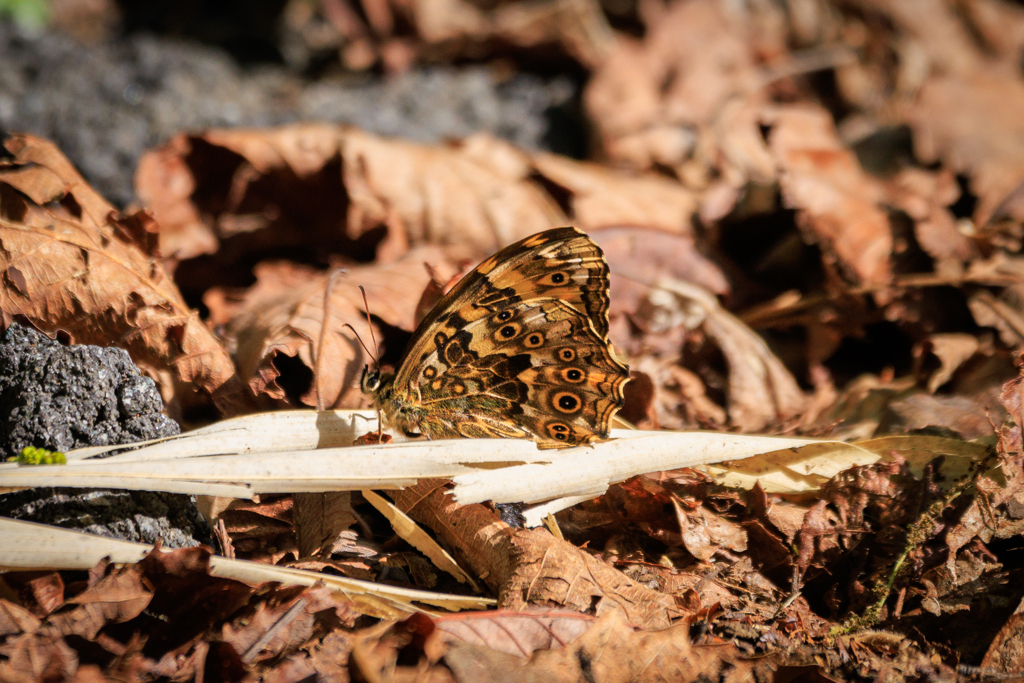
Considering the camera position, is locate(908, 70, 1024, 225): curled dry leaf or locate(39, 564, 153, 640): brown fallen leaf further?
locate(908, 70, 1024, 225): curled dry leaf

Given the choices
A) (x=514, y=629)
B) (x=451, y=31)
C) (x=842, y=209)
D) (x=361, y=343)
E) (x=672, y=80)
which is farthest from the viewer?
(x=451, y=31)

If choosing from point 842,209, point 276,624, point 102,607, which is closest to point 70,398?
point 102,607

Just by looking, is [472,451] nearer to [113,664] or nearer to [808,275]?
[113,664]

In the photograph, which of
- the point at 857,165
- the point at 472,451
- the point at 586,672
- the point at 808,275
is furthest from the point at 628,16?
the point at 586,672

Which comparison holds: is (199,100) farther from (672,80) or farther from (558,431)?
(558,431)

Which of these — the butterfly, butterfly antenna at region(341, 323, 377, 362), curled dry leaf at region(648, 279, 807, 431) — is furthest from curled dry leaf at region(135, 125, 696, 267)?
the butterfly

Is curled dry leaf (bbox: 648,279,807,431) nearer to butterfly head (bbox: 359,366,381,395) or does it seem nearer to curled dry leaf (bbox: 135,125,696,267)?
curled dry leaf (bbox: 135,125,696,267)
